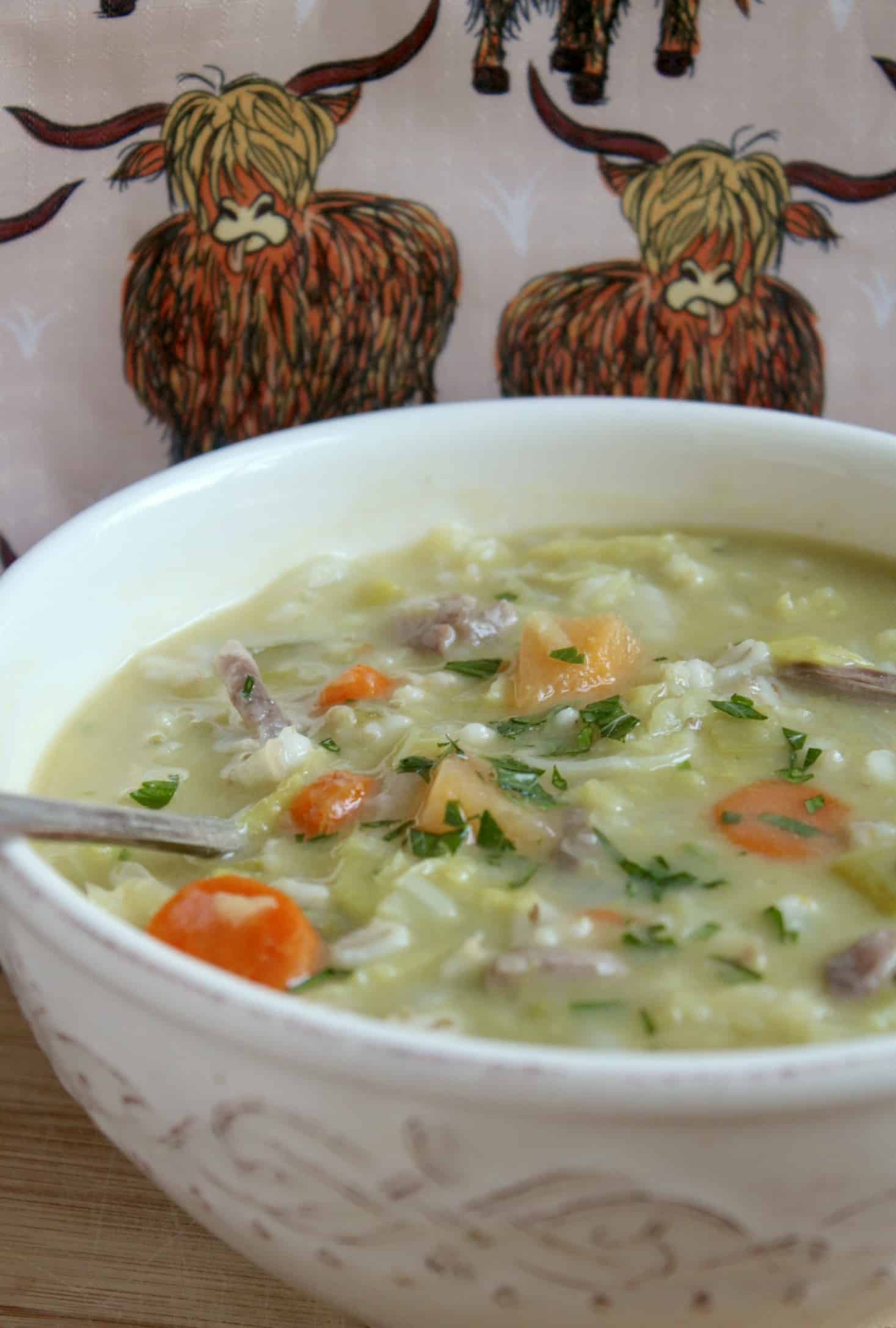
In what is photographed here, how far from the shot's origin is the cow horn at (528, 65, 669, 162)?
3404mm

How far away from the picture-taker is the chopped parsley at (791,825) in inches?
92.8

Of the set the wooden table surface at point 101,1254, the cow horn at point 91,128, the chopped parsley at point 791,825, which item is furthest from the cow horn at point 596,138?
the wooden table surface at point 101,1254

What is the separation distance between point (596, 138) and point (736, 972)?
2.20 m

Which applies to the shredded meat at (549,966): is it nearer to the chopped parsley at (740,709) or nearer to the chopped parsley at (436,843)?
the chopped parsley at (436,843)

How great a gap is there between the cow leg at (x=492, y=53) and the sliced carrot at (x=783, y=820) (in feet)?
5.98

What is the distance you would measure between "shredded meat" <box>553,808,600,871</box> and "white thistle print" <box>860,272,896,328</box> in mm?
1879

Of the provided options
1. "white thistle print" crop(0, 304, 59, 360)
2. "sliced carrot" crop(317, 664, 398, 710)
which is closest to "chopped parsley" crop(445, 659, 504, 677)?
"sliced carrot" crop(317, 664, 398, 710)

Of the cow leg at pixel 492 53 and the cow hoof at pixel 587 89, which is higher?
the cow leg at pixel 492 53

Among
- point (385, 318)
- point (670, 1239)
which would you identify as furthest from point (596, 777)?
point (385, 318)

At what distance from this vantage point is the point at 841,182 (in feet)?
11.4

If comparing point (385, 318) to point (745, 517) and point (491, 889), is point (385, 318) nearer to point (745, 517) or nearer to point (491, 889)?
point (745, 517)

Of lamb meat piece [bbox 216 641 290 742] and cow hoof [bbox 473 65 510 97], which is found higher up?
cow hoof [bbox 473 65 510 97]

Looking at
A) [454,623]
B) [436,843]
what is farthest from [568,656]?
[436,843]

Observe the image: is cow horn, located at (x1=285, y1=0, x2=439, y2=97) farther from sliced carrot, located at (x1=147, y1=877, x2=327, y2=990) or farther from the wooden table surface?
the wooden table surface
